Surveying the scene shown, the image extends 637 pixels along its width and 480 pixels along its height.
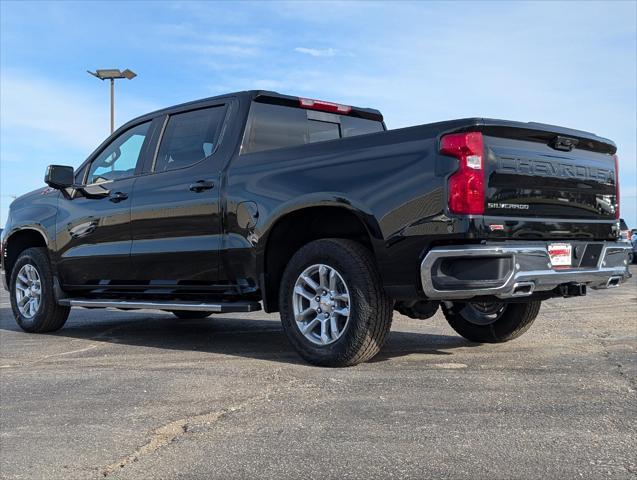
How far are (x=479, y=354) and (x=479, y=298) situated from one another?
43.8 inches

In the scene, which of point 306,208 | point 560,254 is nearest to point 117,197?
point 306,208

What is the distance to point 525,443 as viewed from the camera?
9.76ft

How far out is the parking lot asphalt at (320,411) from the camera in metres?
2.80

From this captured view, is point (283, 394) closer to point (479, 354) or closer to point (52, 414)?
point (52, 414)

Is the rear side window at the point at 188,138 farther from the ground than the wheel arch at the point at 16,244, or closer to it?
farther from the ground

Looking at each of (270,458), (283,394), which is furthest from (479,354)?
(270,458)

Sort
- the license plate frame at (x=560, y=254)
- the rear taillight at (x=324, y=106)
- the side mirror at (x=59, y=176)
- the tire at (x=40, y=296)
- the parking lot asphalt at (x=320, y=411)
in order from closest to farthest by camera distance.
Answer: the parking lot asphalt at (x=320, y=411), the license plate frame at (x=560, y=254), the rear taillight at (x=324, y=106), the side mirror at (x=59, y=176), the tire at (x=40, y=296)

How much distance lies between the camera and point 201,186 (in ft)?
18.1

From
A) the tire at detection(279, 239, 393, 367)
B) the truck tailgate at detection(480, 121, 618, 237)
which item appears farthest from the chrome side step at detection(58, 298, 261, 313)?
the truck tailgate at detection(480, 121, 618, 237)

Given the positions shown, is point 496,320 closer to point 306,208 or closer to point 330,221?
point 330,221

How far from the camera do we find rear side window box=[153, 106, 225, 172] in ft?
19.0

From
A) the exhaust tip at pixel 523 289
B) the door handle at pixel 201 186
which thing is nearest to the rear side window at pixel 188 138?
the door handle at pixel 201 186

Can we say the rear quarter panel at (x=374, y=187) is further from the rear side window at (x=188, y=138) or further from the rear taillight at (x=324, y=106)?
the rear taillight at (x=324, y=106)

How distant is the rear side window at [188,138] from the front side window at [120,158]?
330 mm
